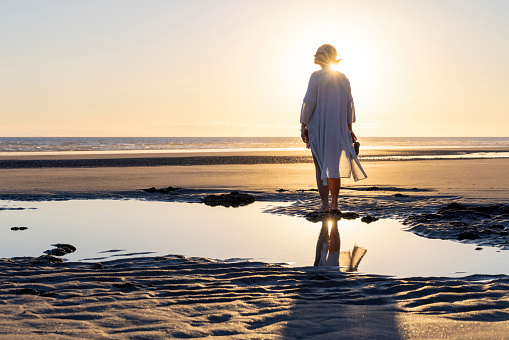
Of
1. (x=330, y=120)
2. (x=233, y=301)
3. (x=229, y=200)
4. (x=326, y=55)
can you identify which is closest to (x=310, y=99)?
(x=330, y=120)

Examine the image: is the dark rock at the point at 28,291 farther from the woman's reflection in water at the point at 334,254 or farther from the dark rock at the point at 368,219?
the dark rock at the point at 368,219

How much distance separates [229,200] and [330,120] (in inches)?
110

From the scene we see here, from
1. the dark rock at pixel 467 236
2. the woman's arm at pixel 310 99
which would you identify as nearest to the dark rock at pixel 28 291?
the dark rock at pixel 467 236

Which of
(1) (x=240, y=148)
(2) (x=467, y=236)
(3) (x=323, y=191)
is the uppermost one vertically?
(1) (x=240, y=148)

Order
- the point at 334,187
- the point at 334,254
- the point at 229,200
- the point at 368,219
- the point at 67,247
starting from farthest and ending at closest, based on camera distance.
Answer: the point at 229,200, the point at 334,187, the point at 368,219, the point at 67,247, the point at 334,254

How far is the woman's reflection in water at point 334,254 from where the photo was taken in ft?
15.2

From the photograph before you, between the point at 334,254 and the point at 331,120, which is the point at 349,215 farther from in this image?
the point at 334,254

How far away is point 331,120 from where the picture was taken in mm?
7895

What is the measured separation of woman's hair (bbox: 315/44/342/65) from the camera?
7.82 meters

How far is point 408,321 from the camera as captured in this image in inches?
118

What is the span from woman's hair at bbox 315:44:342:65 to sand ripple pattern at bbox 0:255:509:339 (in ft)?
13.8

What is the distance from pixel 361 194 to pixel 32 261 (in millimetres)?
7356

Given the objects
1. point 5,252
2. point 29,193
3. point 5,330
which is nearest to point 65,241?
point 5,252

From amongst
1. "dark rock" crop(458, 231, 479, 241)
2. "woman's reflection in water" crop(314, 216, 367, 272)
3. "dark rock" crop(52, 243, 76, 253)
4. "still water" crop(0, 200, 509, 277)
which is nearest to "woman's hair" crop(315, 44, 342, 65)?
"still water" crop(0, 200, 509, 277)
